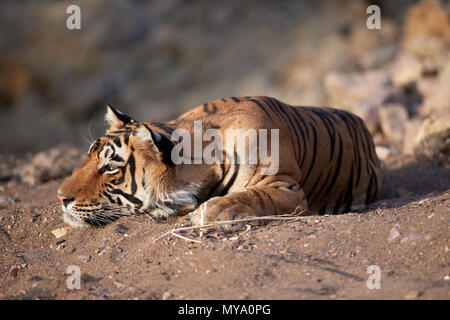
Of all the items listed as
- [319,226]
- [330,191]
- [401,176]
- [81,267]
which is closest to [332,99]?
[401,176]

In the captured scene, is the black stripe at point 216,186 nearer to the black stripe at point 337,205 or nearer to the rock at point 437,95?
the black stripe at point 337,205

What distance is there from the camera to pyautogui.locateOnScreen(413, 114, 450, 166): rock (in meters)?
5.21

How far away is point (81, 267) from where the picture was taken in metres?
2.92

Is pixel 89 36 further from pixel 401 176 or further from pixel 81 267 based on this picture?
pixel 81 267

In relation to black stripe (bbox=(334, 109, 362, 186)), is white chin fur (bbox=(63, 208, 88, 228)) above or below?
below

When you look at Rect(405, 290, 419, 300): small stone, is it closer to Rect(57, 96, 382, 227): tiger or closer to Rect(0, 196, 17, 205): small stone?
Rect(57, 96, 382, 227): tiger

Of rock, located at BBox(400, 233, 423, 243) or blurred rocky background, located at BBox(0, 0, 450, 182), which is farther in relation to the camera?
blurred rocky background, located at BBox(0, 0, 450, 182)

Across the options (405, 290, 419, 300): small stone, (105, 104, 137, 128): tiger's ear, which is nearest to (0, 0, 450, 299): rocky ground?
(405, 290, 419, 300): small stone

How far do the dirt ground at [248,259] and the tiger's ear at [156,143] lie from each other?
0.42 m

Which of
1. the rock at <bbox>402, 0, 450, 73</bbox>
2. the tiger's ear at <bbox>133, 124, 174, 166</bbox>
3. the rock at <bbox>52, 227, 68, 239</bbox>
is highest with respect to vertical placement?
the rock at <bbox>402, 0, 450, 73</bbox>

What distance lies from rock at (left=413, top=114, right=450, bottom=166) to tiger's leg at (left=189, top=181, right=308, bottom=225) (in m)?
2.30

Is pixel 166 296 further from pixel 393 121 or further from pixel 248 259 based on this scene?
pixel 393 121
